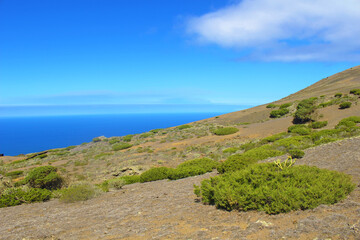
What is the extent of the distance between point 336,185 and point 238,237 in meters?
3.21

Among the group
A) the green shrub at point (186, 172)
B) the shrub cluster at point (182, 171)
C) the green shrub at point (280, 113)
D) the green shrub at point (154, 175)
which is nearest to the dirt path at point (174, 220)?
the green shrub at point (186, 172)

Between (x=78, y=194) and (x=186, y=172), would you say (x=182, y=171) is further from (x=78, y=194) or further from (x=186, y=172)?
(x=78, y=194)

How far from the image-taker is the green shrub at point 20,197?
456 inches

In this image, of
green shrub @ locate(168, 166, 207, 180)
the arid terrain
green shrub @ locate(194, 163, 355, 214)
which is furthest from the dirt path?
green shrub @ locate(168, 166, 207, 180)

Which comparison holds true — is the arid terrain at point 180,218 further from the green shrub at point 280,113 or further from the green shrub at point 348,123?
the green shrub at point 280,113

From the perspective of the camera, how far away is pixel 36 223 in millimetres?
8055

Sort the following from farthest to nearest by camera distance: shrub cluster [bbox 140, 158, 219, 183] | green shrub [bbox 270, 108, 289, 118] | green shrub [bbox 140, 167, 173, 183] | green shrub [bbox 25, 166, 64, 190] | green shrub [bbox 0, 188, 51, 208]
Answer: green shrub [bbox 270, 108, 289, 118] → green shrub [bbox 25, 166, 64, 190] → green shrub [bbox 140, 167, 173, 183] → shrub cluster [bbox 140, 158, 219, 183] → green shrub [bbox 0, 188, 51, 208]

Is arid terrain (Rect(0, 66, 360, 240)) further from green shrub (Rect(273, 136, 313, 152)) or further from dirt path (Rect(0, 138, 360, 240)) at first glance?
green shrub (Rect(273, 136, 313, 152))

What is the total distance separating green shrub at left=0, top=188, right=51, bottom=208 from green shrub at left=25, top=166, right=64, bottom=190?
5283 millimetres

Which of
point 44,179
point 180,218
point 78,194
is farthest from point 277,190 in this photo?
point 44,179

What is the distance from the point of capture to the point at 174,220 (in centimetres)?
677

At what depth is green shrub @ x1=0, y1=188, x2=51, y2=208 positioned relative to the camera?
11.6 m

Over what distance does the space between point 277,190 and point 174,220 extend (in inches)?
114

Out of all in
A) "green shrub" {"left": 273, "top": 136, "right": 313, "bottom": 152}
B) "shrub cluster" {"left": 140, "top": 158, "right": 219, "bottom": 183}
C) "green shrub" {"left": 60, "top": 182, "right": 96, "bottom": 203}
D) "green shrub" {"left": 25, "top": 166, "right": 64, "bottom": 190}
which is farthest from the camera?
"green shrub" {"left": 25, "top": 166, "right": 64, "bottom": 190}
